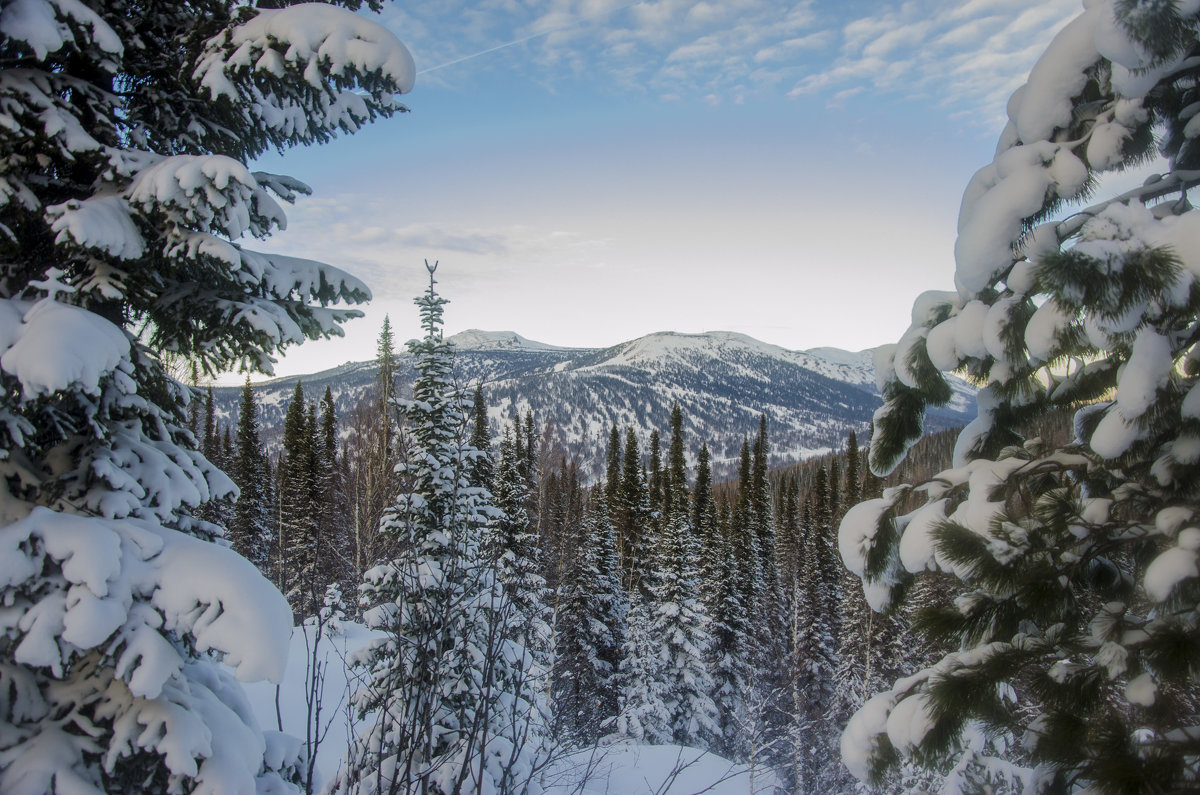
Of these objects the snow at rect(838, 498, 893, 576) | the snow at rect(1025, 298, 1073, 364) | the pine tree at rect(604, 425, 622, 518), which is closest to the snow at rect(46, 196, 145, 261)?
the snow at rect(838, 498, 893, 576)

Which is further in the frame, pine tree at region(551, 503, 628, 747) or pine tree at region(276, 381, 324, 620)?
pine tree at region(276, 381, 324, 620)

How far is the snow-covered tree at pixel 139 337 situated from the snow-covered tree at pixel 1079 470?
9.81ft

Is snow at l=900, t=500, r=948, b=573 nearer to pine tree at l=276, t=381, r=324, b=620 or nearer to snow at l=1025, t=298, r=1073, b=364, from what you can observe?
snow at l=1025, t=298, r=1073, b=364

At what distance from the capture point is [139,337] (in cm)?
444

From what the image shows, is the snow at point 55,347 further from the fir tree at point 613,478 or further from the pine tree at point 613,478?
the fir tree at point 613,478

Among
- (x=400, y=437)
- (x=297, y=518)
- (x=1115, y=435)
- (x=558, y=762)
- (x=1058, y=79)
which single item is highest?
(x=1058, y=79)

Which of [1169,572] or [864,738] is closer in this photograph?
[1169,572]

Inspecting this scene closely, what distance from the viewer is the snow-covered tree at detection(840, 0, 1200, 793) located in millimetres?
1911

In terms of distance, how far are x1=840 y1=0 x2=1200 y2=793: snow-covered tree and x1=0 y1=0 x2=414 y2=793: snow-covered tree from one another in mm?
2989

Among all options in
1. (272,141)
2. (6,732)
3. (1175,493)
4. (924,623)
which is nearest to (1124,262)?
(1175,493)

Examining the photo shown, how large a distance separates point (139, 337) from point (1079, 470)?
579 cm

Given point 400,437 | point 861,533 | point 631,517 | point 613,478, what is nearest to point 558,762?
point 400,437

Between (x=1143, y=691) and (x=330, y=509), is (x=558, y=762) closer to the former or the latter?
(x=1143, y=691)

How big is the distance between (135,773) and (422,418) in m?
8.95
